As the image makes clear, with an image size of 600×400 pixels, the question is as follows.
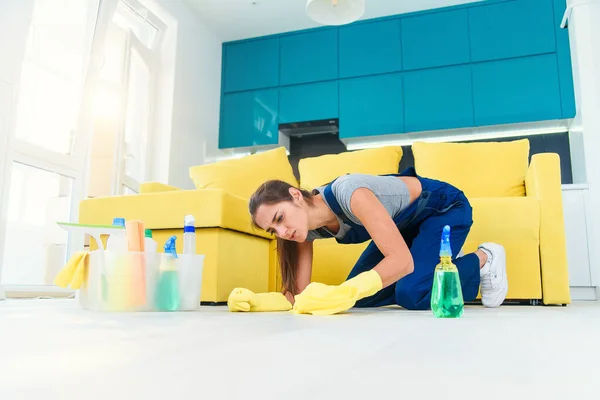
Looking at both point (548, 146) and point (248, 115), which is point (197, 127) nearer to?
point (248, 115)

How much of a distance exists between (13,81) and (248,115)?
2443 millimetres

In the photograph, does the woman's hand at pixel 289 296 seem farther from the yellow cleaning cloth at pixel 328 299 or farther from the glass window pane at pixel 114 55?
the glass window pane at pixel 114 55

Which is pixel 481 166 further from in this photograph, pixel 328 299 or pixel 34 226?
pixel 34 226

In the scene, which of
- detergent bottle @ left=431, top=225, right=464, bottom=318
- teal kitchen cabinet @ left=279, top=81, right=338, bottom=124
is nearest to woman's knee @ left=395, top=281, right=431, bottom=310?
detergent bottle @ left=431, top=225, right=464, bottom=318

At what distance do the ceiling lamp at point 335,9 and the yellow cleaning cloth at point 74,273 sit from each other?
1843 mm

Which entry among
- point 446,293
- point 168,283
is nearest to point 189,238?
point 168,283

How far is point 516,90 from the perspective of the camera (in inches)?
175

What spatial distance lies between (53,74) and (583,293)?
3.91 metres

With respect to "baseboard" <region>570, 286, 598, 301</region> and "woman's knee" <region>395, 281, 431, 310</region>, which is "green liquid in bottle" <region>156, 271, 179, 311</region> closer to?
"woman's knee" <region>395, 281, 431, 310</region>

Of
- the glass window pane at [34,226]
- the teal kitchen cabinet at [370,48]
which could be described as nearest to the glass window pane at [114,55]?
the glass window pane at [34,226]

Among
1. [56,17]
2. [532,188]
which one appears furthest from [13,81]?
[532,188]

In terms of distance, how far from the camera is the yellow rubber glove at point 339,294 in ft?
4.88

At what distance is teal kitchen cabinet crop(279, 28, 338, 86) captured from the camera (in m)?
5.04

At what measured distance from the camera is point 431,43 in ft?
15.5
